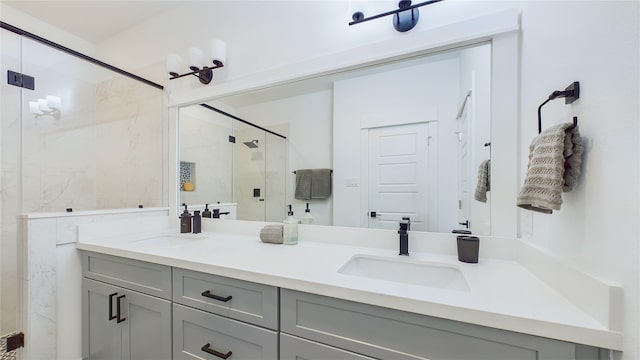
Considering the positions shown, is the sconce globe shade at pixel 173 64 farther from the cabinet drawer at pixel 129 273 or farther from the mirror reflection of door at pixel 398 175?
the mirror reflection of door at pixel 398 175

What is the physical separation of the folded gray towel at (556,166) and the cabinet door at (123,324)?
1.43m

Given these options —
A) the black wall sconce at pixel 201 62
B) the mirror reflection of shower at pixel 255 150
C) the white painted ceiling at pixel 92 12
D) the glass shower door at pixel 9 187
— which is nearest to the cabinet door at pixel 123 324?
the glass shower door at pixel 9 187

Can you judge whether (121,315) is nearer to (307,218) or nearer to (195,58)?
(307,218)

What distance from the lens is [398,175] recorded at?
125 centimetres

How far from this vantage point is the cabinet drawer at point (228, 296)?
0.86 meters

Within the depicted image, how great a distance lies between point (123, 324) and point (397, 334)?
1.37m

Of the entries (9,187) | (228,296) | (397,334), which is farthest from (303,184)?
(9,187)

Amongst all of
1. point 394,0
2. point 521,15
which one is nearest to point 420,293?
point 521,15

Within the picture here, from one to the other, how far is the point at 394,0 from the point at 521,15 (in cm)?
54

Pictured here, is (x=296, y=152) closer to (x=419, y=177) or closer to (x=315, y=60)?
(x=315, y=60)

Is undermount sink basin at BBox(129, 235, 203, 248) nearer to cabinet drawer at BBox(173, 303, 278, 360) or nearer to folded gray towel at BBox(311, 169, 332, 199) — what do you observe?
cabinet drawer at BBox(173, 303, 278, 360)

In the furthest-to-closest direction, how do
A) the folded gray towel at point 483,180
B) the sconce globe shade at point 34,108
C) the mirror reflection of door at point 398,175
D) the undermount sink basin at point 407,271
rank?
the sconce globe shade at point 34,108 → the mirror reflection of door at point 398,175 → the folded gray towel at point 483,180 → the undermount sink basin at point 407,271

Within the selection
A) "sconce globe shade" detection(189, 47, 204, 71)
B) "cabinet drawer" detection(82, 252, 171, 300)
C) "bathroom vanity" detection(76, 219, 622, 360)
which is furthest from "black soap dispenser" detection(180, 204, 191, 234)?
"sconce globe shade" detection(189, 47, 204, 71)

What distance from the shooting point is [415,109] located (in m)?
1.22
